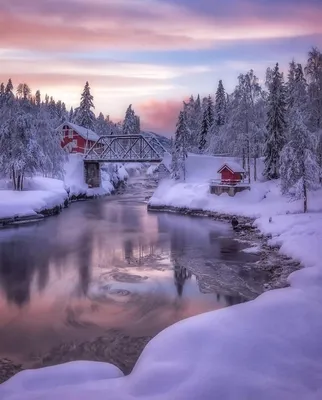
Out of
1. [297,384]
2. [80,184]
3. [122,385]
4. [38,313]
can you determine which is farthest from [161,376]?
[80,184]

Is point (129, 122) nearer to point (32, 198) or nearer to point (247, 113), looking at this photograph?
point (247, 113)

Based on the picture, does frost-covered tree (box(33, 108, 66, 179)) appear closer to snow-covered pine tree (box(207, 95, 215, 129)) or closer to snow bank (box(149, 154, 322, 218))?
snow bank (box(149, 154, 322, 218))

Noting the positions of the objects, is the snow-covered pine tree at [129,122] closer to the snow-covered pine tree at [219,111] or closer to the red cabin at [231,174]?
the snow-covered pine tree at [219,111]

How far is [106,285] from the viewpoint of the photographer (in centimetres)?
1642

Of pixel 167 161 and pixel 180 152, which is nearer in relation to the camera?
pixel 180 152

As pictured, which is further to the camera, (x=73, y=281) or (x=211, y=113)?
(x=211, y=113)

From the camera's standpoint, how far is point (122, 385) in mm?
8047

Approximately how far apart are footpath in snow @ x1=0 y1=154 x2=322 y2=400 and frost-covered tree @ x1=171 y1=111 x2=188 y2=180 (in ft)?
120

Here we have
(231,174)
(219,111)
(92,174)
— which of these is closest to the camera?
(231,174)

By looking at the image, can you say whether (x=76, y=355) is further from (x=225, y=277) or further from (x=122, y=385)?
(x=225, y=277)

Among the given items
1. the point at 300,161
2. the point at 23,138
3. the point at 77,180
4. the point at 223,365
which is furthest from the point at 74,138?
the point at 223,365

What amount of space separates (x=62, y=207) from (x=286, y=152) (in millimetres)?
24728

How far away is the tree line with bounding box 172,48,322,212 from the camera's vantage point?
29.6 m

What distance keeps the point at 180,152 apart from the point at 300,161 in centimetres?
2159
